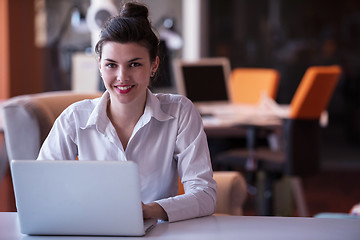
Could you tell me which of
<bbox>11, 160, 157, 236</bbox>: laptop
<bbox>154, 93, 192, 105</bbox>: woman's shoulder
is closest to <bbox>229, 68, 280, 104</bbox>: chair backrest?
<bbox>154, 93, 192, 105</bbox>: woman's shoulder

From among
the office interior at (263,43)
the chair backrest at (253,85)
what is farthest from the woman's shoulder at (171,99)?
the office interior at (263,43)

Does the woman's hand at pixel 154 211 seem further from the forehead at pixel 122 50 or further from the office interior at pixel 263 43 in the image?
the office interior at pixel 263 43

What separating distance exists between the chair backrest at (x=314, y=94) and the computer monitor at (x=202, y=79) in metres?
0.84

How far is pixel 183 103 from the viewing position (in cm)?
172

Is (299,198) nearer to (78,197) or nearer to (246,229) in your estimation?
(246,229)

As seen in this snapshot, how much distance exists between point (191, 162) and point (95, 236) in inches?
16.8

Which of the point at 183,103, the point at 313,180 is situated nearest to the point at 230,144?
the point at 313,180

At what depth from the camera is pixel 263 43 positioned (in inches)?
288

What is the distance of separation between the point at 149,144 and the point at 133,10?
0.38m

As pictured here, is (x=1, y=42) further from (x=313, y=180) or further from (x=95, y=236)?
(x=95, y=236)

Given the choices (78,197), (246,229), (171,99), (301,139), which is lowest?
(301,139)

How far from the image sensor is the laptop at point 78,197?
1202 millimetres

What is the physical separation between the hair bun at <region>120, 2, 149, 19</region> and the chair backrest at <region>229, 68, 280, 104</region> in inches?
162

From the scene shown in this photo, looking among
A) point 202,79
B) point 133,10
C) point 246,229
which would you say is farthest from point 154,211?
point 202,79
